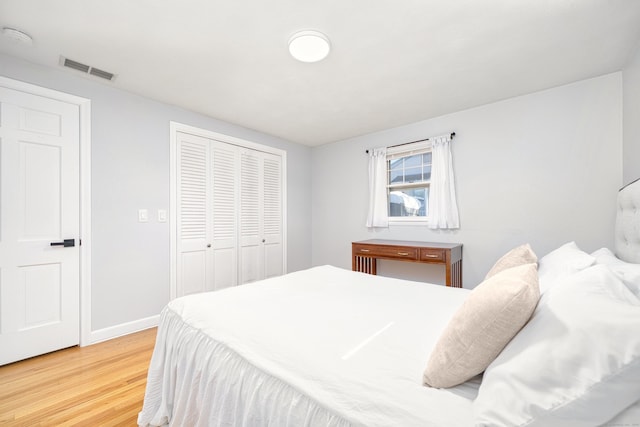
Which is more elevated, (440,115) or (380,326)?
(440,115)

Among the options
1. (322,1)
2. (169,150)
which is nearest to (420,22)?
(322,1)

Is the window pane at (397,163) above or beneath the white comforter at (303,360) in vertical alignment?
above

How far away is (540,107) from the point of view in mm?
2693

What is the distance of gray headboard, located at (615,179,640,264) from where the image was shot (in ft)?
4.78

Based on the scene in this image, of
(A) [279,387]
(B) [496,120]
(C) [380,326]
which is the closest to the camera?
(A) [279,387]

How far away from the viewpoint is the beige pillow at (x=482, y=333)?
78 centimetres

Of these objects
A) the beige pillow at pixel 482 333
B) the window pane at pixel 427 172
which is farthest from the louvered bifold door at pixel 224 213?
the beige pillow at pixel 482 333

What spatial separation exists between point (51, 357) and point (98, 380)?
0.74m

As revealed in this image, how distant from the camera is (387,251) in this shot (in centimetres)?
327

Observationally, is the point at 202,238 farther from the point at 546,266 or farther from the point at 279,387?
the point at 546,266

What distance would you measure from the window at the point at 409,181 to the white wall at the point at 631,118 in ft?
5.43

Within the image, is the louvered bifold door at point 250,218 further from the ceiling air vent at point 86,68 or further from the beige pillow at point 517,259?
the beige pillow at point 517,259

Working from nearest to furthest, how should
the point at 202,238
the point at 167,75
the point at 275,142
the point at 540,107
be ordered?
the point at 167,75
the point at 540,107
the point at 202,238
the point at 275,142

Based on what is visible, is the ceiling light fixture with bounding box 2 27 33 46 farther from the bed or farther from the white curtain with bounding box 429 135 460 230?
the white curtain with bounding box 429 135 460 230
